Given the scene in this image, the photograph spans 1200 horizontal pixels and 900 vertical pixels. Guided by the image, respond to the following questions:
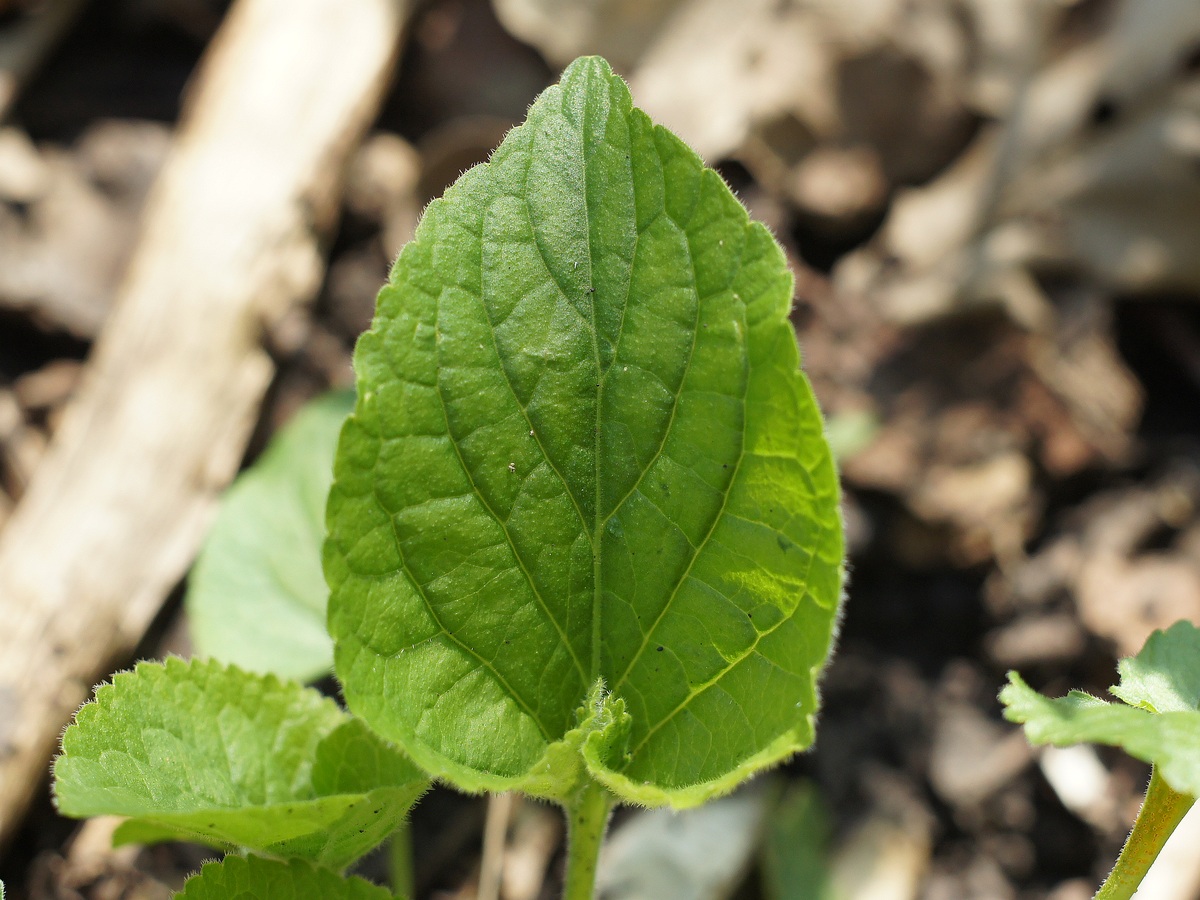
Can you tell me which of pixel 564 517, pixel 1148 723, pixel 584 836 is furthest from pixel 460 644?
pixel 1148 723

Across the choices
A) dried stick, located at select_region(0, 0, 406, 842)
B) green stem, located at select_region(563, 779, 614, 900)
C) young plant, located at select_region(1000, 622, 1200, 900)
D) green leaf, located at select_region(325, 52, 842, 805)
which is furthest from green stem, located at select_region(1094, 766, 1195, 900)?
dried stick, located at select_region(0, 0, 406, 842)

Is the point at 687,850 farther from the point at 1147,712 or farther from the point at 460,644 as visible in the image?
the point at 1147,712

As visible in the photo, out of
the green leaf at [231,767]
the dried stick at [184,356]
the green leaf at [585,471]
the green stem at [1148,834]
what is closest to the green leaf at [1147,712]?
the green stem at [1148,834]

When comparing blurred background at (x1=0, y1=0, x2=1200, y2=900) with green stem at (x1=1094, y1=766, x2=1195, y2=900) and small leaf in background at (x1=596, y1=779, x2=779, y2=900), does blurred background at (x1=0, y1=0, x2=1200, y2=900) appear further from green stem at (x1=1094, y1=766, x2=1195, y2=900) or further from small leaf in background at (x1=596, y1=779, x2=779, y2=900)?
green stem at (x1=1094, y1=766, x2=1195, y2=900)

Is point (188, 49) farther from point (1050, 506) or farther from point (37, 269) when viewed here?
point (1050, 506)

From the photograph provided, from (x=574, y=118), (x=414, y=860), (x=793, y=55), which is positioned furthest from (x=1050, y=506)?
(x=574, y=118)

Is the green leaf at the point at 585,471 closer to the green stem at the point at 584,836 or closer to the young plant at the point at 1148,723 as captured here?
the green stem at the point at 584,836
